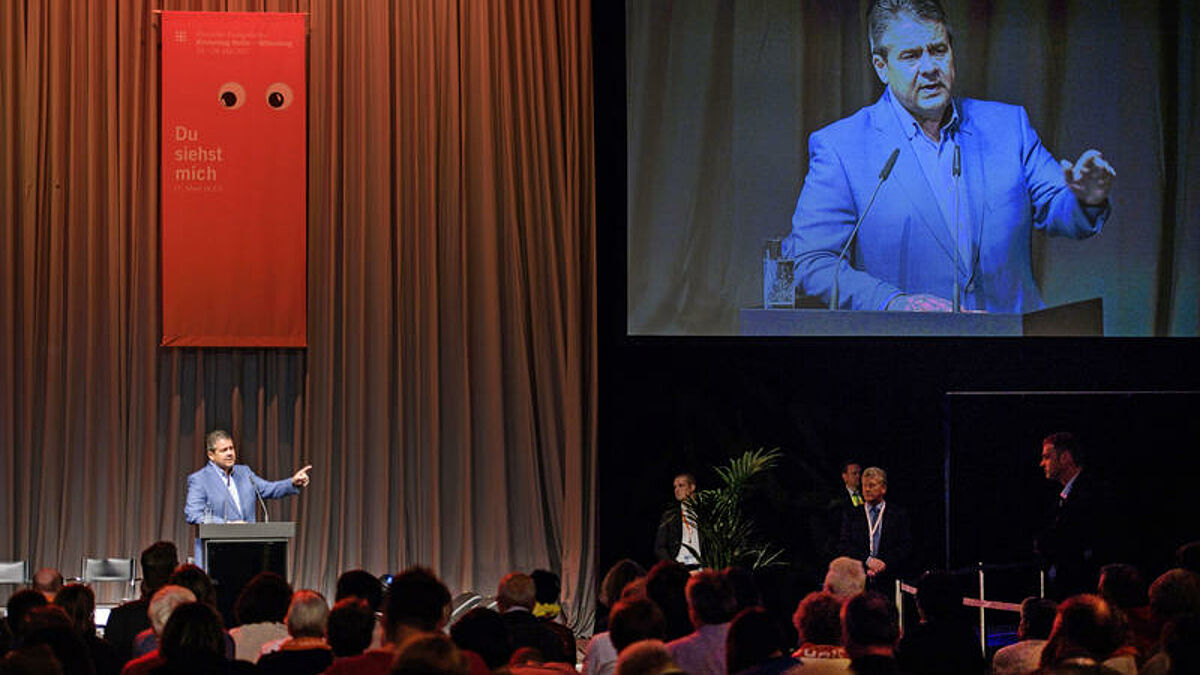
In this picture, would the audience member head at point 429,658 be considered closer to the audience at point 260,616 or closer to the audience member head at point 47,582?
the audience at point 260,616

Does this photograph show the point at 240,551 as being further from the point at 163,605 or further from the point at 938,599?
the point at 938,599

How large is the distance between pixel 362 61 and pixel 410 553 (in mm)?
3566

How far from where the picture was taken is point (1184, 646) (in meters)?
4.01

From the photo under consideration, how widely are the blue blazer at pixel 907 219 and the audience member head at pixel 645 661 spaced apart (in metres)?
6.82

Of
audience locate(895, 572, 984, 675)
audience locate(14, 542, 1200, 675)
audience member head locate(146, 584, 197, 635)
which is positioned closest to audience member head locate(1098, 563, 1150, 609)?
audience locate(14, 542, 1200, 675)

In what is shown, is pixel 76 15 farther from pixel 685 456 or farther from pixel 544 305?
pixel 685 456

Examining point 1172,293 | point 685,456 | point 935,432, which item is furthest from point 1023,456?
point 685,456

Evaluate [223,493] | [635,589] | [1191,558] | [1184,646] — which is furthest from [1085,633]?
[223,493]

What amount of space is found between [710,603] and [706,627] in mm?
87

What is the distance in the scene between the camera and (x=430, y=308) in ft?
34.4

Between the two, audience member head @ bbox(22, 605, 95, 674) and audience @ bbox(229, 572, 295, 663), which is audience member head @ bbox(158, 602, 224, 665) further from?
audience @ bbox(229, 572, 295, 663)

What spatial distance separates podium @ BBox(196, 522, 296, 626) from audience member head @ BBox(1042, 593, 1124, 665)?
15.8 feet

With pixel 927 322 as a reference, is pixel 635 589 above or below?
below

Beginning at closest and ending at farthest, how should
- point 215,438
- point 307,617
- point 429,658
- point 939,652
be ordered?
point 429,658
point 939,652
point 307,617
point 215,438
